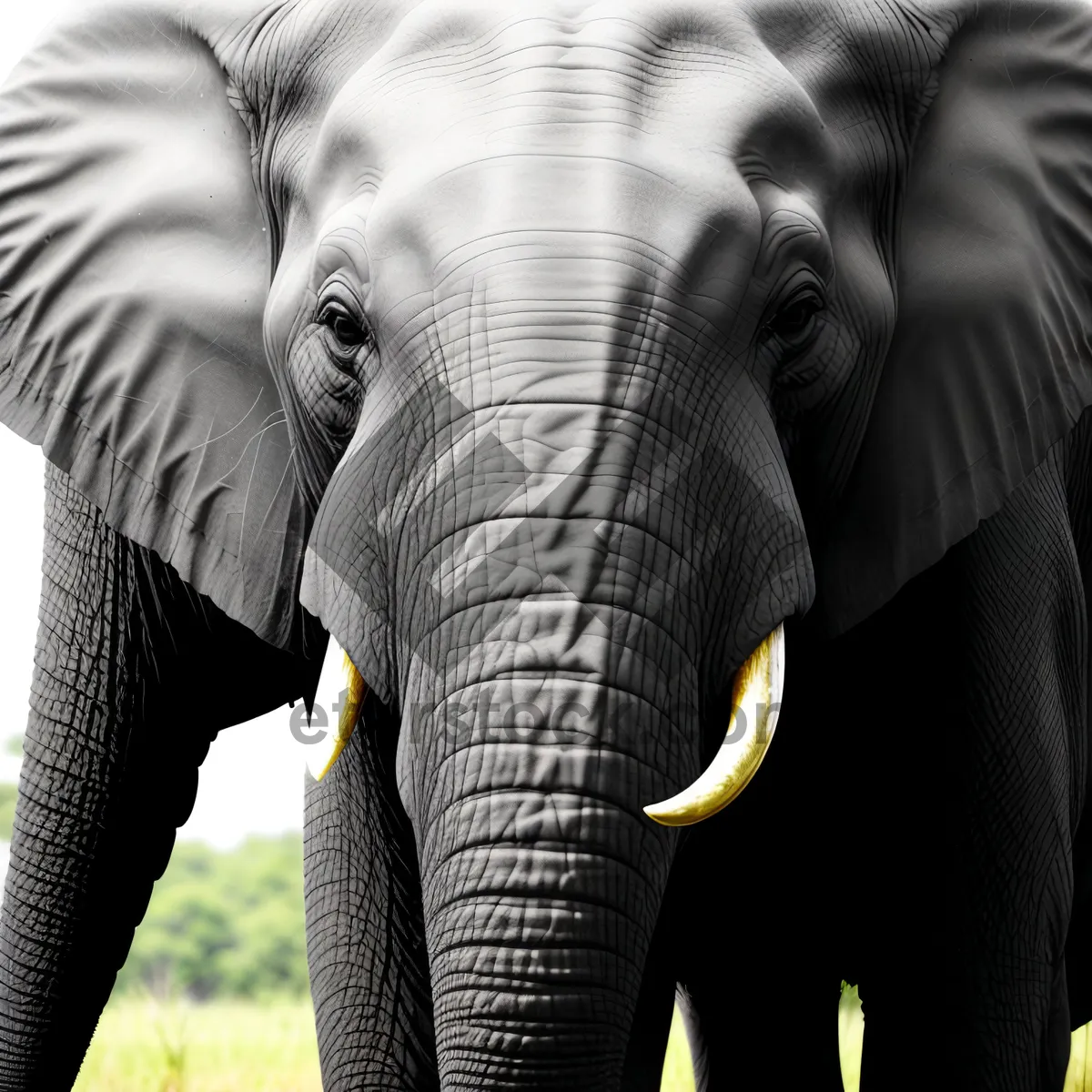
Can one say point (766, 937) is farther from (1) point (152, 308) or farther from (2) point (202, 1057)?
(2) point (202, 1057)

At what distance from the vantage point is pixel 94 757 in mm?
4324

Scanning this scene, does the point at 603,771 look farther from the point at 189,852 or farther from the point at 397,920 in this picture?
the point at 189,852

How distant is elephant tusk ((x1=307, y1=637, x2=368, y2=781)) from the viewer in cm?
294

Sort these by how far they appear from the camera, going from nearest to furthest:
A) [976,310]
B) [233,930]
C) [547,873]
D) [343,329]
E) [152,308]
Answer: [547,873], [343,329], [976,310], [152,308], [233,930]

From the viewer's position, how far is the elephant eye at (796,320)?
294 cm

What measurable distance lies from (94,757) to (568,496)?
78.9 inches

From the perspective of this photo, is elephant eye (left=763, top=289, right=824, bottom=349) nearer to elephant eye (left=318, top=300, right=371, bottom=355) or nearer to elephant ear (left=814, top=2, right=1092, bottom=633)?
elephant ear (left=814, top=2, right=1092, bottom=633)

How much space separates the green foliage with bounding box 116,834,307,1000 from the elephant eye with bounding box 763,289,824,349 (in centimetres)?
2118

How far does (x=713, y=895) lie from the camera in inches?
158

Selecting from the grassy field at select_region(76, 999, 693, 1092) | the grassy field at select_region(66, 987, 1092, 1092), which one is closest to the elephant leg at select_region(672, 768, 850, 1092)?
the grassy field at select_region(66, 987, 1092, 1092)

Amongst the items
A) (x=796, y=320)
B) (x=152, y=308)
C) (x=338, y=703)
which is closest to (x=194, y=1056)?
(x=152, y=308)

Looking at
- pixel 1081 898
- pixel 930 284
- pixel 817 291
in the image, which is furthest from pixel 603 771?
pixel 1081 898

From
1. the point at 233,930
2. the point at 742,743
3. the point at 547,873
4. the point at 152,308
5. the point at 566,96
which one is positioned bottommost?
the point at 547,873

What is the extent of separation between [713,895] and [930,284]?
4.02 ft
